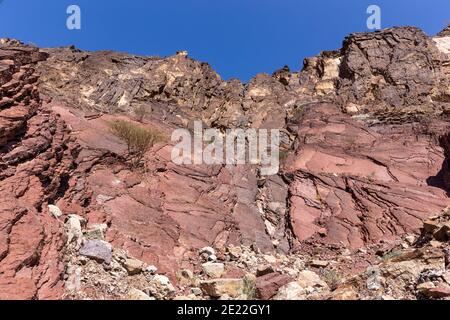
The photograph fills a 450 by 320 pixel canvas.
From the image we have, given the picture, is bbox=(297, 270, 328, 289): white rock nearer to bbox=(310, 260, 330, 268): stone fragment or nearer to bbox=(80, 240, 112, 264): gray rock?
bbox=(310, 260, 330, 268): stone fragment

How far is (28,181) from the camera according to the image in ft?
30.8

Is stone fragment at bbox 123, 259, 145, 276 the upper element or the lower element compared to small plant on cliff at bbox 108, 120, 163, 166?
lower

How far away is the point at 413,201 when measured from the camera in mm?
15008

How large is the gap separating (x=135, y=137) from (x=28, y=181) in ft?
22.8

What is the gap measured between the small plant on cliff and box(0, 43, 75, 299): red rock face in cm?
326

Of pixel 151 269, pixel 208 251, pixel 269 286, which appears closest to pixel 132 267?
pixel 151 269

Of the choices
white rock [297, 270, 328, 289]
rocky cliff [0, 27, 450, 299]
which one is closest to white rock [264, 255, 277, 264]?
rocky cliff [0, 27, 450, 299]

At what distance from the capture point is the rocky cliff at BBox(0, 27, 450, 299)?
8141 millimetres

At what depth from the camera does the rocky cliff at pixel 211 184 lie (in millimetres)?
8141

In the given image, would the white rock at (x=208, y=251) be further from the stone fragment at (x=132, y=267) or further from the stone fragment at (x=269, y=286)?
the stone fragment at (x=269, y=286)

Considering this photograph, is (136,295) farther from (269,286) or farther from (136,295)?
(269,286)

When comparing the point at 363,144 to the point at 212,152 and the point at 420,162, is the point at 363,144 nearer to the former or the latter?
the point at 420,162
